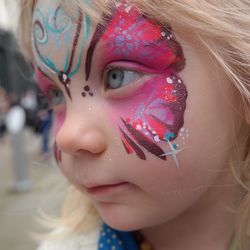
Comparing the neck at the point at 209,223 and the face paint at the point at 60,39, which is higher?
the face paint at the point at 60,39

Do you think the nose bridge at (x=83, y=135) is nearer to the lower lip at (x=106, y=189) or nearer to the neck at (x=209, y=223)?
the lower lip at (x=106, y=189)

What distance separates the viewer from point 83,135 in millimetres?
792

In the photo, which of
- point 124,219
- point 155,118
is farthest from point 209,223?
point 155,118

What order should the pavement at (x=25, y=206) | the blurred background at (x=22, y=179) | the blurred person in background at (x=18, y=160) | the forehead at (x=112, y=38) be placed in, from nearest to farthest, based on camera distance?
the forehead at (x=112, y=38) < the blurred background at (x=22, y=179) < the pavement at (x=25, y=206) < the blurred person in background at (x=18, y=160)

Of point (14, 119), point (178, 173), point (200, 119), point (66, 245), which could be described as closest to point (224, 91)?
point (200, 119)

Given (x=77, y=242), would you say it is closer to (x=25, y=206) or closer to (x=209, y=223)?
(x=209, y=223)

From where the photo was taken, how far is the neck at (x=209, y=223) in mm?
940

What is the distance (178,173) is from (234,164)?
0.48 ft

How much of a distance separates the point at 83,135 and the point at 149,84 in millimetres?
168

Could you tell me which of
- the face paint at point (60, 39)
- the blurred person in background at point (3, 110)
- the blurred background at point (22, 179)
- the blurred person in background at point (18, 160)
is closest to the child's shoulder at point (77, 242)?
the blurred background at point (22, 179)

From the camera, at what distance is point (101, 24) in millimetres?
783

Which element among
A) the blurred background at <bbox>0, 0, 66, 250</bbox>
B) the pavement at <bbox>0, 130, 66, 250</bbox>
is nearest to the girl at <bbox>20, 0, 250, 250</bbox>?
the blurred background at <bbox>0, 0, 66, 250</bbox>

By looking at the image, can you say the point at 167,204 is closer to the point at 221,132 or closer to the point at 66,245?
the point at 221,132

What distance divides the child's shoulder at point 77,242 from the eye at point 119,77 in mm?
471
